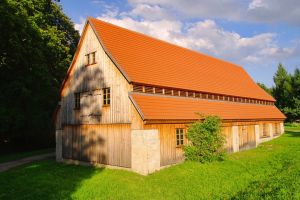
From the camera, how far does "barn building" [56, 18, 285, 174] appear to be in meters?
18.3

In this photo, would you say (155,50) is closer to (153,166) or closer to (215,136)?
(215,136)

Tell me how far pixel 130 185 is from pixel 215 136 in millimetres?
8050

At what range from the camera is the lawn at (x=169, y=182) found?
43.8ft

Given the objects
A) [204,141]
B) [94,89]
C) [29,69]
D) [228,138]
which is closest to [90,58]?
[94,89]

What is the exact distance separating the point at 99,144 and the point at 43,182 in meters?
5.25

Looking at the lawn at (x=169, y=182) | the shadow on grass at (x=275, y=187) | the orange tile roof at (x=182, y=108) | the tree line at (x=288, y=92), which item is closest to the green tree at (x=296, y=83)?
the tree line at (x=288, y=92)

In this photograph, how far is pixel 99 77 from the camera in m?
→ 21.2

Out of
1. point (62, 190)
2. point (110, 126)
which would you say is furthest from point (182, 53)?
point (62, 190)

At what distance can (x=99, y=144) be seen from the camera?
20.6 m

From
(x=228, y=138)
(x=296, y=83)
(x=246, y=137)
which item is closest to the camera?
(x=228, y=138)

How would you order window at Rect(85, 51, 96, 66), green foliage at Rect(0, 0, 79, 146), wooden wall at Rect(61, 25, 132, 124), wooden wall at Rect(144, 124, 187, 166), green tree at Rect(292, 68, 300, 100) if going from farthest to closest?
green tree at Rect(292, 68, 300, 100)
green foliage at Rect(0, 0, 79, 146)
window at Rect(85, 51, 96, 66)
wooden wall at Rect(61, 25, 132, 124)
wooden wall at Rect(144, 124, 187, 166)

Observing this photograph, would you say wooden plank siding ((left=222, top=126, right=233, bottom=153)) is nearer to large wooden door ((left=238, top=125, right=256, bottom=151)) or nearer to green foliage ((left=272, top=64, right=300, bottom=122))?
large wooden door ((left=238, top=125, right=256, bottom=151))

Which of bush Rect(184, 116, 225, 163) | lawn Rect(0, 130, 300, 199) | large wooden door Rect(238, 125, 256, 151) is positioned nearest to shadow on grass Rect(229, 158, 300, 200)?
lawn Rect(0, 130, 300, 199)

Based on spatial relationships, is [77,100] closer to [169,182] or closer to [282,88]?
[169,182]
